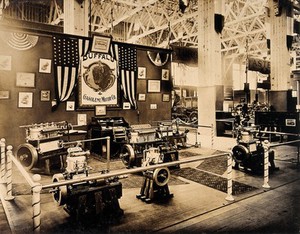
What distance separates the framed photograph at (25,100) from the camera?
691cm

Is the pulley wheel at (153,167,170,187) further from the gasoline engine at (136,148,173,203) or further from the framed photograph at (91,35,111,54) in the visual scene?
the framed photograph at (91,35,111,54)

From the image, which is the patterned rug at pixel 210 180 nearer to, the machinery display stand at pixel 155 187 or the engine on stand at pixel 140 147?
the engine on stand at pixel 140 147

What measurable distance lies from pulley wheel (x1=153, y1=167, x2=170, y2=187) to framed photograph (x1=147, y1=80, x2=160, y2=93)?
5.56 m

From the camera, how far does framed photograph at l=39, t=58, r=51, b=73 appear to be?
7190mm

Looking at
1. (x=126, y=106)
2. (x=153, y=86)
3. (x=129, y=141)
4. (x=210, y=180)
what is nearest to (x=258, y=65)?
(x=153, y=86)

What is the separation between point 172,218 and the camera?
351 centimetres

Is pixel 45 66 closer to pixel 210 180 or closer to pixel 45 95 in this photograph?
pixel 45 95

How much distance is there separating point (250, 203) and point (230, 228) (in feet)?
3.20

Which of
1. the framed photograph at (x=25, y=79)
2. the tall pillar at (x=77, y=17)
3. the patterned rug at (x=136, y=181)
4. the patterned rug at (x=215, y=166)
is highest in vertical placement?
the tall pillar at (x=77, y=17)

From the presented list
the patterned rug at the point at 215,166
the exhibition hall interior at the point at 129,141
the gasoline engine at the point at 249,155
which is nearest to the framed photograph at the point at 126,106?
the exhibition hall interior at the point at 129,141

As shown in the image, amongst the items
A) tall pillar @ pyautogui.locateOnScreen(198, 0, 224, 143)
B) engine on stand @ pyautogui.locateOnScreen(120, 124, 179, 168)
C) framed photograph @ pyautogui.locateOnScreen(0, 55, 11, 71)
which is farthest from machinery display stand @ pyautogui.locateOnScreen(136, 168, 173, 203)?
tall pillar @ pyautogui.locateOnScreen(198, 0, 224, 143)

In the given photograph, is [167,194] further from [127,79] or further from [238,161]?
[127,79]

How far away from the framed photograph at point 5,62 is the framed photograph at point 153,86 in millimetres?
4516

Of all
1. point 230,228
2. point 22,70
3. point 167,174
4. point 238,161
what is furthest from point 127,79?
point 230,228
